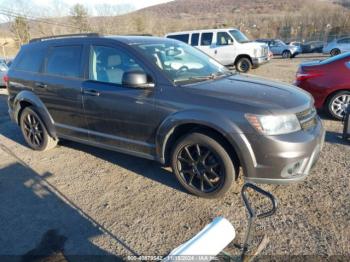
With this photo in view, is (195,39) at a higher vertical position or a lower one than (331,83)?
higher

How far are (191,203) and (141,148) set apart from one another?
93cm

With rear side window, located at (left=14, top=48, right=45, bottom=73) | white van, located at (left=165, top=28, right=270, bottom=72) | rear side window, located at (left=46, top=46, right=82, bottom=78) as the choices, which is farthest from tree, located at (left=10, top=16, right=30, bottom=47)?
rear side window, located at (left=46, top=46, right=82, bottom=78)

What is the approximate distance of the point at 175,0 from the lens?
147875 millimetres

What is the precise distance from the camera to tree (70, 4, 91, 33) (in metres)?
42.8

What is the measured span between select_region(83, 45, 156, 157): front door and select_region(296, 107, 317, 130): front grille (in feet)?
5.24

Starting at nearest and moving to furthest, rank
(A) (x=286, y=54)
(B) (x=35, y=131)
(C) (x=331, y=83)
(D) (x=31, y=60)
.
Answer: (D) (x=31, y=60), (B) (x=35, y=131), (C) (x=331, y=83), (A) (x=286, y=54)

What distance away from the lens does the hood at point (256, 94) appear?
2.93m

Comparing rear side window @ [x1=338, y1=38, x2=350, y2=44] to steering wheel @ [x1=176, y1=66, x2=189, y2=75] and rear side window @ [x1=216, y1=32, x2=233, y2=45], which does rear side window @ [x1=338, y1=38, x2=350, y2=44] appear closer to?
rear side window @ [x1=216, y1=32, x2=233, y2=45]

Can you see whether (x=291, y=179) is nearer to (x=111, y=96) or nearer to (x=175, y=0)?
(x=111, y=96)

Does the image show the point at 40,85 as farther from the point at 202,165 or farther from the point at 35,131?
the point at 202,165

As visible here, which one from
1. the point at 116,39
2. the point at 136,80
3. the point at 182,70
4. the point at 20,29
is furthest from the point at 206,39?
the point at 20,29

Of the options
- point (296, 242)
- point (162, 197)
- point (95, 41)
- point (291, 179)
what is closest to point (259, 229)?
point (296, 242)

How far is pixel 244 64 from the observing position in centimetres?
1322

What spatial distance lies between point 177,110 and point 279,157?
3.80 feet
